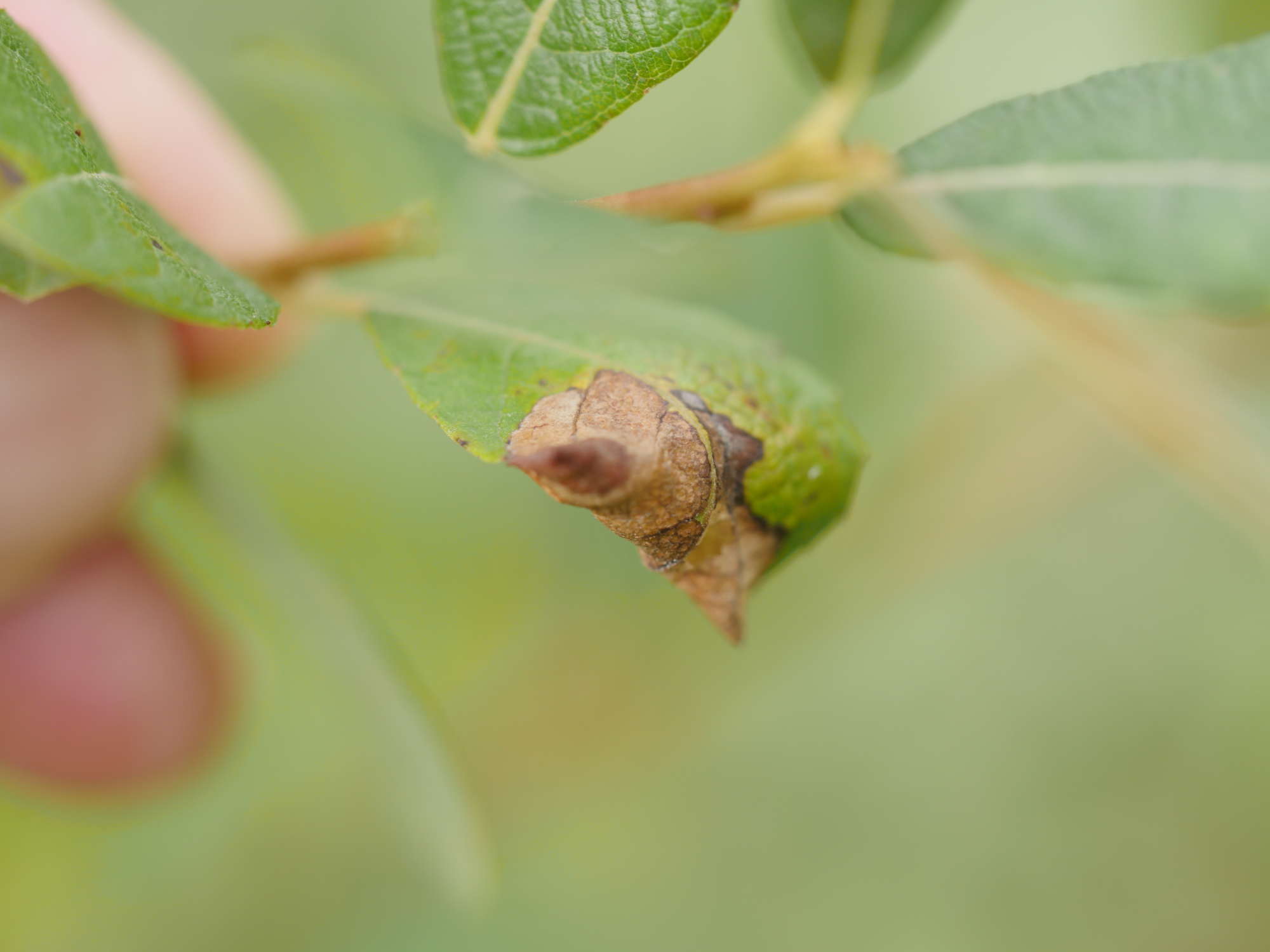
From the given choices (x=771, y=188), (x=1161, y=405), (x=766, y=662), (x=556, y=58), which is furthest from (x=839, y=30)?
(x=766, y=662)

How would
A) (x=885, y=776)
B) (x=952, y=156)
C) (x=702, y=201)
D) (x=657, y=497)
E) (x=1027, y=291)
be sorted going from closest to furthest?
(x=657, y=497)
(x=952, y=156)
(x=702, y=201)
(x=1027, y=291)
(x=885, y=776)

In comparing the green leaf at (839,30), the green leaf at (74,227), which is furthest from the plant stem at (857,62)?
the green leaf at (74,227)

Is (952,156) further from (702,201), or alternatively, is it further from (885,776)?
(885,776)

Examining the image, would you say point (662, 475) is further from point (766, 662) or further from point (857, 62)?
point (766, 662)

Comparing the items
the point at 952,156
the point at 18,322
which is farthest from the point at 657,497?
the point at 18,322

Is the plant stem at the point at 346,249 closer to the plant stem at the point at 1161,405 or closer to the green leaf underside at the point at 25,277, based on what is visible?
the green leaf underside at the point at 25,277

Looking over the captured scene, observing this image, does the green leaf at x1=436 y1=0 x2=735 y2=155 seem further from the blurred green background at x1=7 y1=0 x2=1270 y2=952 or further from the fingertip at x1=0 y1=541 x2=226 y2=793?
the fingertip at x1=0 y1=541 x2=226 y2=793

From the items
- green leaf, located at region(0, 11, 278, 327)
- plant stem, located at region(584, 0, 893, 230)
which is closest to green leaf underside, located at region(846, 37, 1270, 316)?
plant stem, located at region(584, 0, 893, 230)
